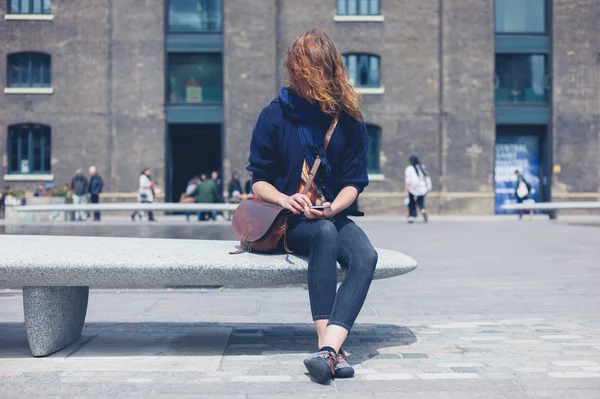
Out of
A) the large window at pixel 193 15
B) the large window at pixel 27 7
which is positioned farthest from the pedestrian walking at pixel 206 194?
the large window at pixel 27 7

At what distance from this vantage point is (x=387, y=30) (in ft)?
90.8

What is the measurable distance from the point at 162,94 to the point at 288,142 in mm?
23410

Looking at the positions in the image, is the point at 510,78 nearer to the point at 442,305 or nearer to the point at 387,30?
the point at 387,30

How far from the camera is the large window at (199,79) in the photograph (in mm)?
27547

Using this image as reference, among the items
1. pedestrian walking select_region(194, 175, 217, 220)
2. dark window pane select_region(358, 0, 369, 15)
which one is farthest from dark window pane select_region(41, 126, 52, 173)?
dark window pane select_region(358, 0, 369, 15)

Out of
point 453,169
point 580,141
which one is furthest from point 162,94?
point 580,141

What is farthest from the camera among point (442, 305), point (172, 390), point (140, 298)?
point (140, 298)

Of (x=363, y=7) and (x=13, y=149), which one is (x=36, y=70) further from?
(x=363, y=7)

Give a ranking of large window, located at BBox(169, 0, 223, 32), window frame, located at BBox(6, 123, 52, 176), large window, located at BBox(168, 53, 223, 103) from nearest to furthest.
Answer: window frame, located at BBox(6, 123, 52, 176) → large window, located at BBox(169, 0, 223, 32) → large window, located at BBox(168, 53, 223, 103)

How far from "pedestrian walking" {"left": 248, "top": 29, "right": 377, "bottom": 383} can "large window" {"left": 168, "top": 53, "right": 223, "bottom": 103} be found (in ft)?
77.0

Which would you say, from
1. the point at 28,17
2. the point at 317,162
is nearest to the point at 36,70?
the point at 28,17

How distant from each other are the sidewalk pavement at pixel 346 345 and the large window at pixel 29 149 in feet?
68.5

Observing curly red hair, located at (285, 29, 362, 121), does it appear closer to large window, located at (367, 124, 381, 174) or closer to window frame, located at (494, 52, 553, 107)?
large window, located at (367, 124, 381, 174)

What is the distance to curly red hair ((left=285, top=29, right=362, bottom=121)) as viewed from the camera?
4.31m
